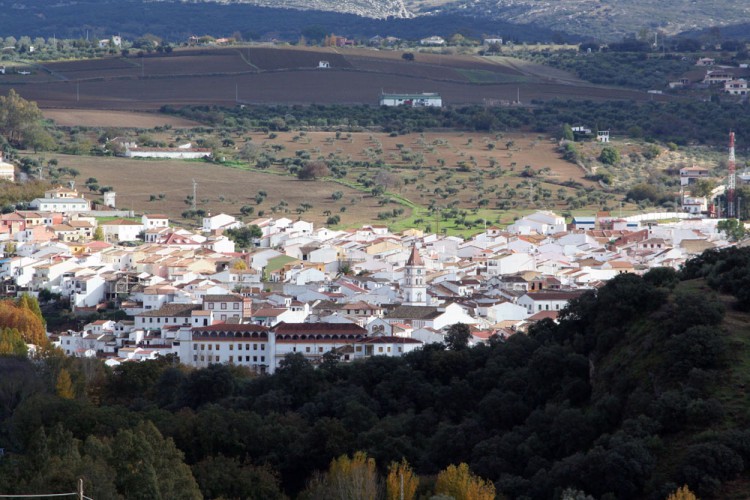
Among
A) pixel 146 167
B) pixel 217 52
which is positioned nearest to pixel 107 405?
pixel 146 167

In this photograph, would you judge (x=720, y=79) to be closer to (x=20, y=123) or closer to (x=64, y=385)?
(x=20, y=123)

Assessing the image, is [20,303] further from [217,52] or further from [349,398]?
[217,52]

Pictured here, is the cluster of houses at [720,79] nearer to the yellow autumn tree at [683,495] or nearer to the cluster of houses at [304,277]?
the cluster of houses at [304,277]

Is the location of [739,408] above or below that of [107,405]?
above

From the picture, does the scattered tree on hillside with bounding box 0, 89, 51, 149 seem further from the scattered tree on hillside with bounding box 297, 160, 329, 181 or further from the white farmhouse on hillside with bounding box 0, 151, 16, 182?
the scattered tree on hillside with bounding box 297, 160, 329, 181

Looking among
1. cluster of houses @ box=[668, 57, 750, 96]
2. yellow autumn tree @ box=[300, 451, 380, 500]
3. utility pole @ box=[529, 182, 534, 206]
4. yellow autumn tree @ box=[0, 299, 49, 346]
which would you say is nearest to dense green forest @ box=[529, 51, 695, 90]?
cluster of houses @ box=[668, 57, 750, 96]

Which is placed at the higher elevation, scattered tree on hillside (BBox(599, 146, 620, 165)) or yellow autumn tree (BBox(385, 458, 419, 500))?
yellow autumn tree (BBox(385, 458, 419, 500))

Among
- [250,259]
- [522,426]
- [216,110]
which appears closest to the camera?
[522,426]

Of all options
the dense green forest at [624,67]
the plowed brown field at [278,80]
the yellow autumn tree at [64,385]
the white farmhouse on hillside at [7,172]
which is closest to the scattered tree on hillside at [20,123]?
the white farmhouse on hillside at [7,172]
